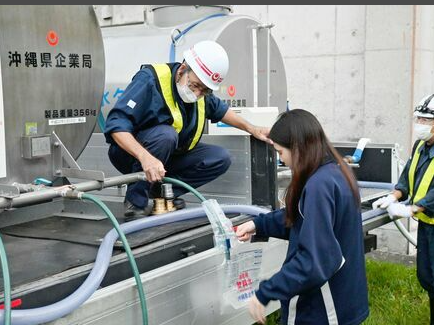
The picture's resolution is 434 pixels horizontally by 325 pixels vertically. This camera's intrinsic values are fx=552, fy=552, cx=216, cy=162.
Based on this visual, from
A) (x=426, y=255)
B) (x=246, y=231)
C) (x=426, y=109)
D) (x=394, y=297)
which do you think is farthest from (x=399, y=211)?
(x=246, y=231)

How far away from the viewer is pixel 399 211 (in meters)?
3.13

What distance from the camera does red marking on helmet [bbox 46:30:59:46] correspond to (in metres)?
2.74

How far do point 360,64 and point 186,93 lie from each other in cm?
298

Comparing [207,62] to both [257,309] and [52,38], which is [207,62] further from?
[257,309]

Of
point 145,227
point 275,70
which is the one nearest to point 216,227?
point 145,227

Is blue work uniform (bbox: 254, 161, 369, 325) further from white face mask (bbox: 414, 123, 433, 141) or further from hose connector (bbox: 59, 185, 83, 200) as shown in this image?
white face mask (bbox: 414, 123, 433, 141)

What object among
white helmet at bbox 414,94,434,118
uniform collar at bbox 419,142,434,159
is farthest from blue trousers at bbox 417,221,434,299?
white helmet at bbox 414,94,434,118

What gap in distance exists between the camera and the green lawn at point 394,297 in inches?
139

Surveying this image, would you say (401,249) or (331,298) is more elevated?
(331,298)

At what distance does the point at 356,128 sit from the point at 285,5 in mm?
1471

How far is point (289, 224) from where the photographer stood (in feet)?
6.69

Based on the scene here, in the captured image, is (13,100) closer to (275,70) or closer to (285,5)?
(275,70)

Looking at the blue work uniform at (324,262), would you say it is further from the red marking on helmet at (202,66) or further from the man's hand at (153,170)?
the red marking on helmet at (202,66)

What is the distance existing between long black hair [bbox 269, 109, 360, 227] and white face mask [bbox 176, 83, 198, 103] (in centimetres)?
107
